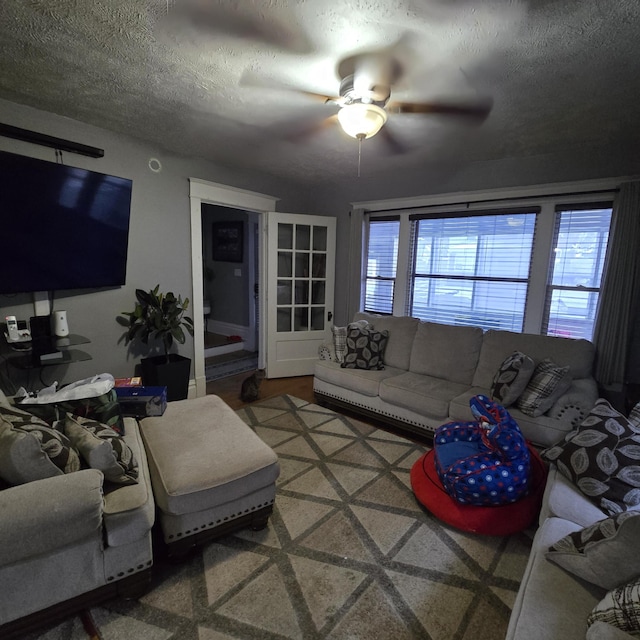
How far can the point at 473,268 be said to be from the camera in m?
3.81

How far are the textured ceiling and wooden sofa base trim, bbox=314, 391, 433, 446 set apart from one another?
7.90 feet

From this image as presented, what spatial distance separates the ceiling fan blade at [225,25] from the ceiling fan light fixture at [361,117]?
37cm

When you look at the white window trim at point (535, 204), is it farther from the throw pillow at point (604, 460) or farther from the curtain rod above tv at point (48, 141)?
the curtain rod above tv at point (48, 141)

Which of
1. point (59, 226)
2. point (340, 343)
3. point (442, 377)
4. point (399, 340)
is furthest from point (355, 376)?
point (59, 226)

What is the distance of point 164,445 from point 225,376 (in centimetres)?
261

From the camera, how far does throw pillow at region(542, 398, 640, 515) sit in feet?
4.96

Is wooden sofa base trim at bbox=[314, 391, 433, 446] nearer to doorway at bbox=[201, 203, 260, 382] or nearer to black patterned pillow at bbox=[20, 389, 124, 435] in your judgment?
doorway at bbox=[201, 203, 260, 382]

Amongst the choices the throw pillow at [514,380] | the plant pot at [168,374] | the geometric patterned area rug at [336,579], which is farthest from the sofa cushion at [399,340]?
the plant pot at [168,374]

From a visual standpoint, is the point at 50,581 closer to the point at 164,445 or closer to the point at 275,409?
the point at 164,445

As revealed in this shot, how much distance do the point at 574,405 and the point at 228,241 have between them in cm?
509

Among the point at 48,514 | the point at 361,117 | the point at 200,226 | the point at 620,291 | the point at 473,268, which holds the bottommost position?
the point at 48,514

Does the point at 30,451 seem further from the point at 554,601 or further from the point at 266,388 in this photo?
the point at 266,388

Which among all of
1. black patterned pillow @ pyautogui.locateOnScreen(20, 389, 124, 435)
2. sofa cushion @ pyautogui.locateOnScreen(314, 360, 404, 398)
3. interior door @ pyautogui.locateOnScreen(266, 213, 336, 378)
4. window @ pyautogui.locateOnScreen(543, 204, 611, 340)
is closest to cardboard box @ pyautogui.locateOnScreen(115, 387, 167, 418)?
black patterned pillow @ pyautogui.locateOnScreen(20, 389, 124, 435)

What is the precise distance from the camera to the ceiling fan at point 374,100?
5.90 feet
